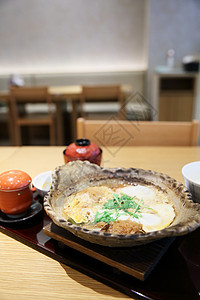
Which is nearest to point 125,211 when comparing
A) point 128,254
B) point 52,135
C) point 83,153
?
point 128,254

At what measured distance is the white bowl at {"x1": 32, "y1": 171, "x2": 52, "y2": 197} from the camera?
2.42 ft

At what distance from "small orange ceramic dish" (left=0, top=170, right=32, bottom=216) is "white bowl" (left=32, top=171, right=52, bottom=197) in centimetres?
6

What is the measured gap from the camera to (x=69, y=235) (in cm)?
54

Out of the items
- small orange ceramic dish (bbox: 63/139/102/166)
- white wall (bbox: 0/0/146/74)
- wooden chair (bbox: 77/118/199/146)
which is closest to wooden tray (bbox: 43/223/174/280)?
small orange ceramic dish (bbox: 63/139/102/166)

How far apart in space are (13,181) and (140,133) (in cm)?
77

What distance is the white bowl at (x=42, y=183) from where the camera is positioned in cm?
74

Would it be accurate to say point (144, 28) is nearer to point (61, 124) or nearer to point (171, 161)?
point (61, 124)

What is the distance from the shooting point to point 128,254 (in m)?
0.48

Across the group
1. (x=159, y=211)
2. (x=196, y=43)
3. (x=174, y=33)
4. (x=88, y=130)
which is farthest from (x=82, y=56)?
(x=159, y=211)

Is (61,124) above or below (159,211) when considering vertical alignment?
below

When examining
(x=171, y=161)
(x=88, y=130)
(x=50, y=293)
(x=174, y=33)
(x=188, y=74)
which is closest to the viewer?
(x=50, y=293)

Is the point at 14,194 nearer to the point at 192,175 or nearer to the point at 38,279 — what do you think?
the point at 38,279

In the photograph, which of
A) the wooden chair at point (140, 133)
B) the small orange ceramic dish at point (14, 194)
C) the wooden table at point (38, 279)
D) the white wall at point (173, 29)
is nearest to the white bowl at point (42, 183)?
the small orange ceramic dish at point (14, 194)

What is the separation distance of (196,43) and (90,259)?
3981mm
